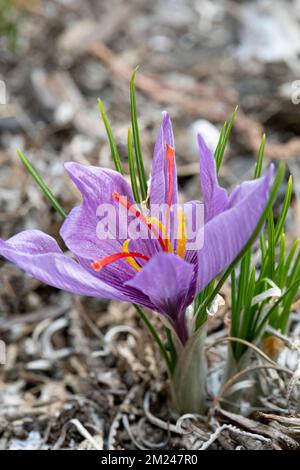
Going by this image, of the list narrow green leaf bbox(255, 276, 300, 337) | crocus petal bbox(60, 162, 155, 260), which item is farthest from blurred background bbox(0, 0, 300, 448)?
crocus petal bbox(60, 162, 155, 260)

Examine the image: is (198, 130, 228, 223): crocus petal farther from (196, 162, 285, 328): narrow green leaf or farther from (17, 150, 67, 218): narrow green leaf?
(17, 150, 67, 218): narrow green leaf

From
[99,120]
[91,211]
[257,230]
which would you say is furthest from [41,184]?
[99,120]

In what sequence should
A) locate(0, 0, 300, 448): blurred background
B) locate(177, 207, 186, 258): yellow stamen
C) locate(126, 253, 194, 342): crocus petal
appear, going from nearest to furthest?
1. locate(126, 253, 194, 342): crocus petal
2. locate(177, 207, 186, 258): yellow stamen
3. locate(0, 0, 300, 448): blurred background

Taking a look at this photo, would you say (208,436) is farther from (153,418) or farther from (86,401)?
(86,401)

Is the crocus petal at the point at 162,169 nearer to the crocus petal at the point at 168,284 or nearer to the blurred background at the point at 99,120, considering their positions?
the crocus petal at the point at 168,284

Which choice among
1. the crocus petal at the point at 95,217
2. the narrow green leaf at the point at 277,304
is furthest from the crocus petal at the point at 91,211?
the narrow green leaf at the point at 277,304

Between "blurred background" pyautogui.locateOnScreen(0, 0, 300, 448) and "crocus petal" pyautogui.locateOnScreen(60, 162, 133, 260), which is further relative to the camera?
"blurred background" pyautogui.locateOnScreen(0, 0, 300, 448)
